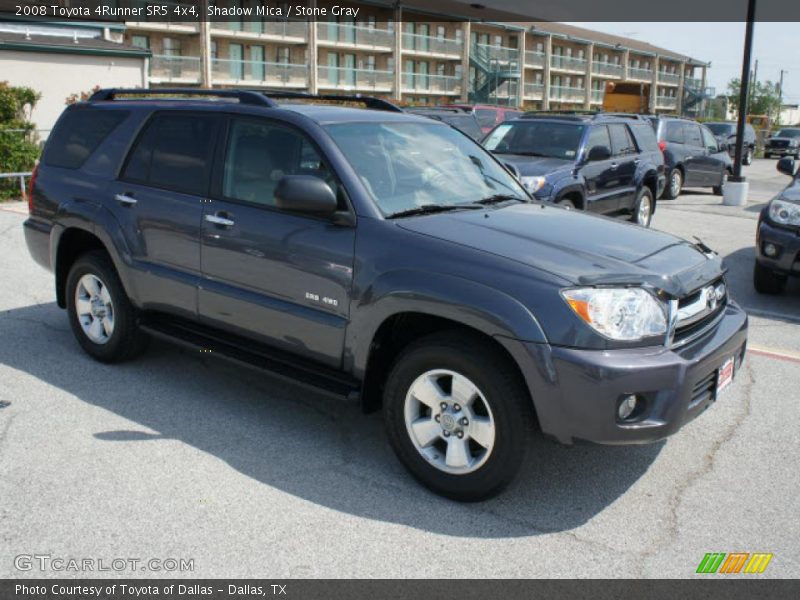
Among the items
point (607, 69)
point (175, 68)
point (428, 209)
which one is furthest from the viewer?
point (607, 69)

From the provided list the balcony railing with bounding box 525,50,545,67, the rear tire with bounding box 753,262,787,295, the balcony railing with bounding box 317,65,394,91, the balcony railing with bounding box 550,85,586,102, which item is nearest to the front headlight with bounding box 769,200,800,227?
the rear tire with bounding box 753,262,787,295

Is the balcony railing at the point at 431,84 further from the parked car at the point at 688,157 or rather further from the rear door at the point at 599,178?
the rear door at the point at 599,178

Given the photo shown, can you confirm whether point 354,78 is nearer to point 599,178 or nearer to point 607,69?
point 607,69

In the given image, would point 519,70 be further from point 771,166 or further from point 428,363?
point 428,363

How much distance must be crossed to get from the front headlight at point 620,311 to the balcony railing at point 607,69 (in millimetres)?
76678

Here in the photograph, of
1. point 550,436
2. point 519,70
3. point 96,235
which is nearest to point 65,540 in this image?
point 550,436

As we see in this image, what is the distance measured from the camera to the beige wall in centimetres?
Result: 2231

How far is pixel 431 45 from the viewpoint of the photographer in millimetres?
57531

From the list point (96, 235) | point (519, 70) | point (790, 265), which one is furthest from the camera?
point (519, 70)

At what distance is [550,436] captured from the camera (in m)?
3.52

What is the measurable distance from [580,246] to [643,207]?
8595 mm

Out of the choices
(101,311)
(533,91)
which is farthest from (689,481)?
(533,91)

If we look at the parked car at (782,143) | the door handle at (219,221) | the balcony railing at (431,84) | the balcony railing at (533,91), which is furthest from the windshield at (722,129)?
the balcony railing at (533,91)

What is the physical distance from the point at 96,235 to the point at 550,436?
3.44 metres
